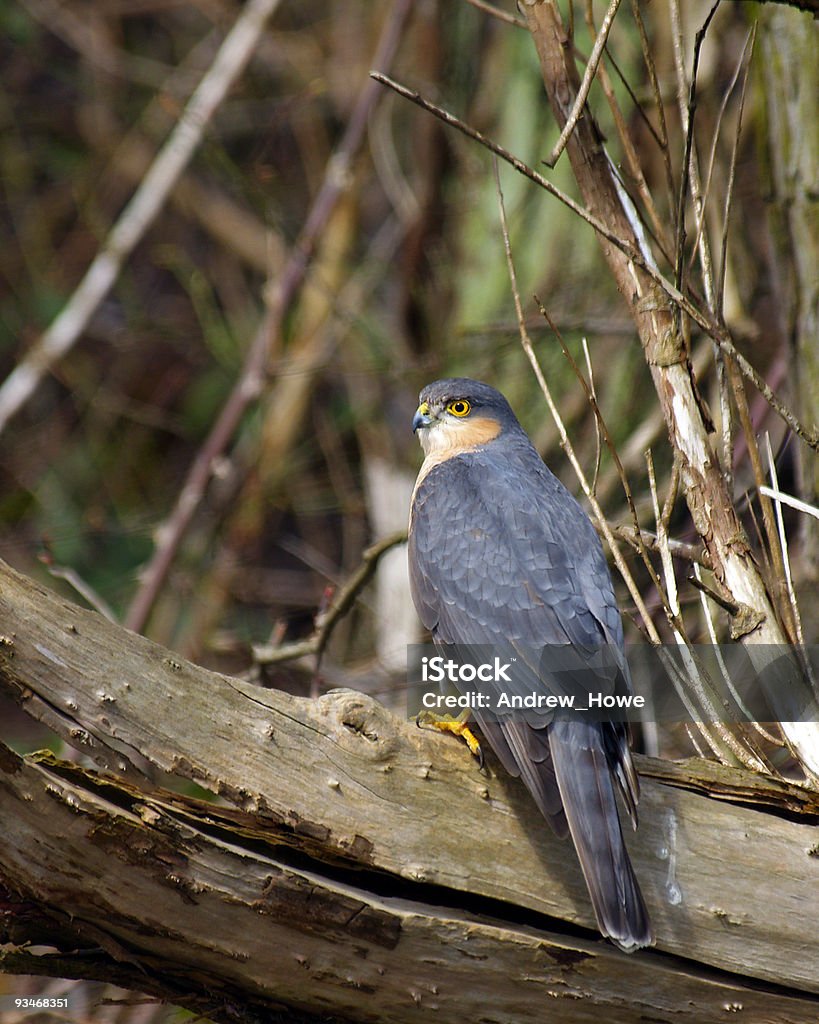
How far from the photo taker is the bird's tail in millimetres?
2553

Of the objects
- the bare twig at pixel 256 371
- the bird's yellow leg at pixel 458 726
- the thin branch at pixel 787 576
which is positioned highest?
the bare twig at pixel 256 371

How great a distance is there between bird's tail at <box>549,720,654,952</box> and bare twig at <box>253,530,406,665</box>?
1307 mm

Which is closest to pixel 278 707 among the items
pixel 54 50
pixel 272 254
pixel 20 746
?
pixel 20 746

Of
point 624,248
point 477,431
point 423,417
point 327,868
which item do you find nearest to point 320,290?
point 423,417

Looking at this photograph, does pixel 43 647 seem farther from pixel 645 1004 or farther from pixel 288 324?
pixel 288 324

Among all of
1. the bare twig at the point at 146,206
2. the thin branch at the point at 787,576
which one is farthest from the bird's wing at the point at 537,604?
the bare twig at the point at 146,206

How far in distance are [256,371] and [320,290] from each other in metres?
1.28

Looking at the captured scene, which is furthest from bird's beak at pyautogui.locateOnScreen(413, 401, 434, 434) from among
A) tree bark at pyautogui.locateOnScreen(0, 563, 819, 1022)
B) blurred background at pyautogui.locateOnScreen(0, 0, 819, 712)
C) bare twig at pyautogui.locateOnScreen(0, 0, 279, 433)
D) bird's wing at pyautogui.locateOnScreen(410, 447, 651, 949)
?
bare twig at pyautogui.locateOnScreen(0, 0, 279, 433)

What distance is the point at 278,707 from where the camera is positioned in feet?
8.84

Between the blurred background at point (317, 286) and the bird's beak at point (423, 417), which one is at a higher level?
the blurred background at point (317, 286)

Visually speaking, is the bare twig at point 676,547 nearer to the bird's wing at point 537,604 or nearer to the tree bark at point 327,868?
the bird's wing at point 537,604

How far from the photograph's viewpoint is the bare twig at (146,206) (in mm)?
6312

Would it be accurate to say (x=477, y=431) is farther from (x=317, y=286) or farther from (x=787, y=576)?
(x=317, y=286)

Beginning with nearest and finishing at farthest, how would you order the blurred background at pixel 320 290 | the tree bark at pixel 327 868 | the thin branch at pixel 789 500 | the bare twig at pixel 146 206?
the tree bark at pixel 327 868 < the thin branch at pixel 789 500 < the blurred background at pixel 320 290 < the bare twig at pixel 146 206
